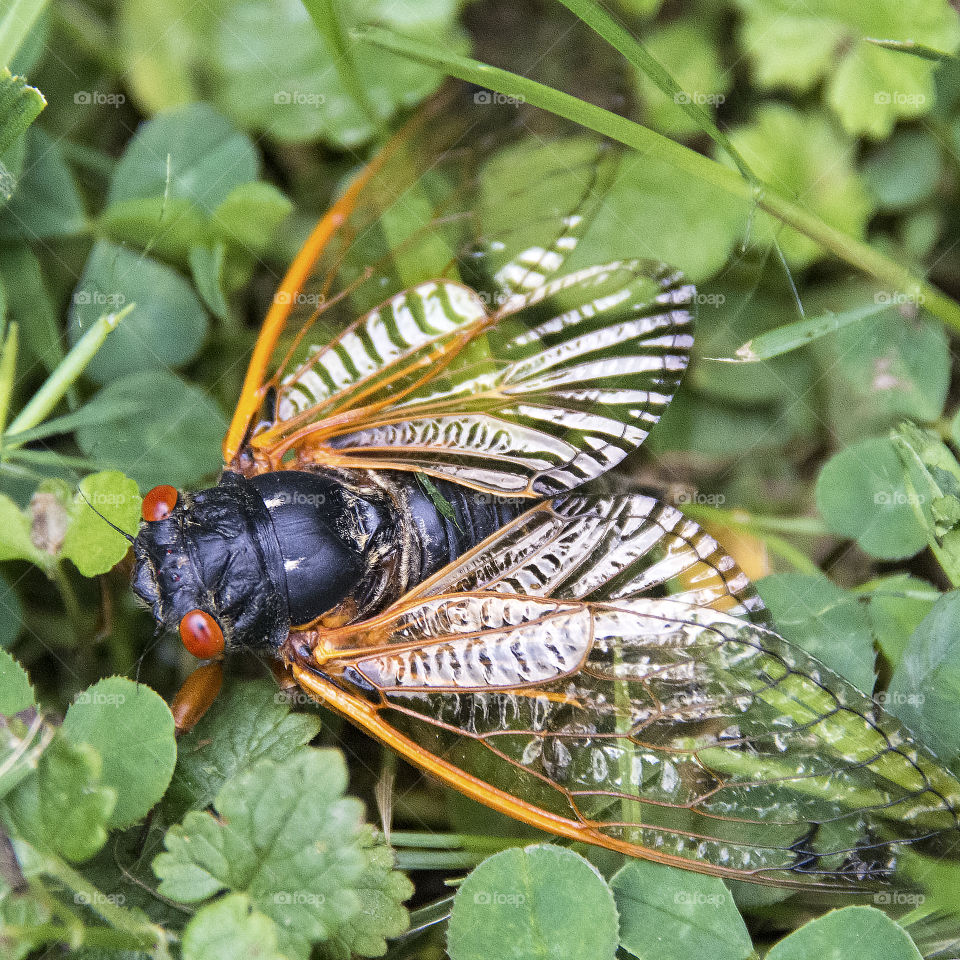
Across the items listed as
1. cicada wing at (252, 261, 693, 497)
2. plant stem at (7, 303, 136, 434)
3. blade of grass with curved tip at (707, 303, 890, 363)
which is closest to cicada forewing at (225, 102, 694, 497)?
cicada wing at (252, 261, 693, 497)

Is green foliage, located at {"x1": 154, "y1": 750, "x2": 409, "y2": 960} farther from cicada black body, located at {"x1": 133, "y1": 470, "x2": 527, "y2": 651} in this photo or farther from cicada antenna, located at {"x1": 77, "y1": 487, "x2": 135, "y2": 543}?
cicada antenna, located at {"x1": 77, "y1": 487, "x2": 135, "y2": 543}

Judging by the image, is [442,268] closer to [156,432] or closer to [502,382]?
[502,382]

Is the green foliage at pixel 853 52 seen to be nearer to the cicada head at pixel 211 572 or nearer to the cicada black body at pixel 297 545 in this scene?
the cicada black body at pixel 297 545

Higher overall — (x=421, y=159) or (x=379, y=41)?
(x=379, y=41)

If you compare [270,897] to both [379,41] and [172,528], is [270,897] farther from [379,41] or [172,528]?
[379,41]

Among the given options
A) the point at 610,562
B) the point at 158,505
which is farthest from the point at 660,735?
the point at 158,505

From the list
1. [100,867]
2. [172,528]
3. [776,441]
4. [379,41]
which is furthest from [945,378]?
[100,867]

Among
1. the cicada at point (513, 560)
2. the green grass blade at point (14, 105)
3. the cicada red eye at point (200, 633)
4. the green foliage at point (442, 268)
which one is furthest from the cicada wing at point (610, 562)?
the green grass blade at point (14, 105)
